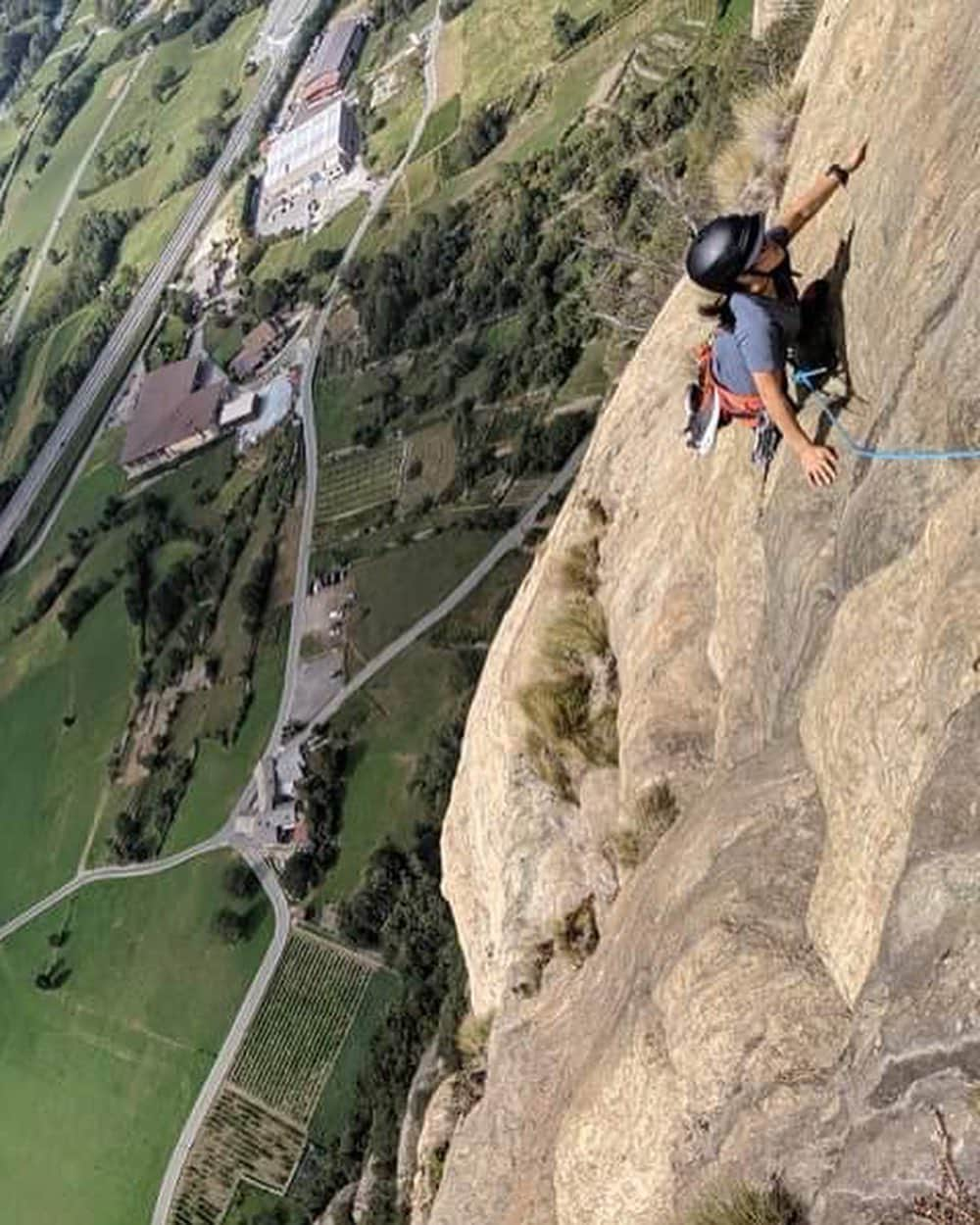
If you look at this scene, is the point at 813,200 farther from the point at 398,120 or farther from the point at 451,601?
the point at 398,120

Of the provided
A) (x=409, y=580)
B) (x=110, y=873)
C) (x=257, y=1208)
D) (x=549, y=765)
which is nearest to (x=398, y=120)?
(x=409, y=580)

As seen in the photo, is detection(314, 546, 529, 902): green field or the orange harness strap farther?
detection(314, 546, 529, 902): green field

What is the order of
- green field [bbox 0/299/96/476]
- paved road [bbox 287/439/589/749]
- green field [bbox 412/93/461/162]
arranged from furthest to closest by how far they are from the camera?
green field [bbox 0/299/96/476], green field [bbox 412/93/461/162], paved road [bbox 287/439/589/749]

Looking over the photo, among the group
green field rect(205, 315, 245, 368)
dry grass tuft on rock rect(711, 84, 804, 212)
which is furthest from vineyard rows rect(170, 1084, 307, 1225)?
green field rect(205, 315, 245, 368)

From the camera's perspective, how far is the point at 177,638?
11338 centimetres

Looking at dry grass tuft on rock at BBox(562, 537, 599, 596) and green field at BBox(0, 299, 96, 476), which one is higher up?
dry grass tuft on rock at BBox(562, 537, 599, 596)

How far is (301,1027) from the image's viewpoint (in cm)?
8012

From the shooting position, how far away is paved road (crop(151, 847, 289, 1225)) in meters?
80.8

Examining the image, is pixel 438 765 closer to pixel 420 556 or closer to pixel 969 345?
pixel 420 556

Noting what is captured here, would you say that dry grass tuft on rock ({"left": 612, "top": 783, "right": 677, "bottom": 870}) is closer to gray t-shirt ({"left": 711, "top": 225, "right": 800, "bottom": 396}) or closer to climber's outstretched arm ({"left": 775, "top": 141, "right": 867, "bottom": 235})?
gray t-shirt ({"left": 711, "top": 225, "right": 800, "bottom": 396})

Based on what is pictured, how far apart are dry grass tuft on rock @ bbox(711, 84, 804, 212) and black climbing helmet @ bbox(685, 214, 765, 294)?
7.20 metres

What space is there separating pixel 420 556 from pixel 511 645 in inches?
3031

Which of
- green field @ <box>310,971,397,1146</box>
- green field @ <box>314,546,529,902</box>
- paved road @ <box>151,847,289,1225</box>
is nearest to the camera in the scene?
green field @ <box>310,971,397,1146</box>

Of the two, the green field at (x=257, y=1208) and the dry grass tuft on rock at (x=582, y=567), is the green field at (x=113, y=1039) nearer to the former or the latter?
the green field at (x=257, y=1208)
